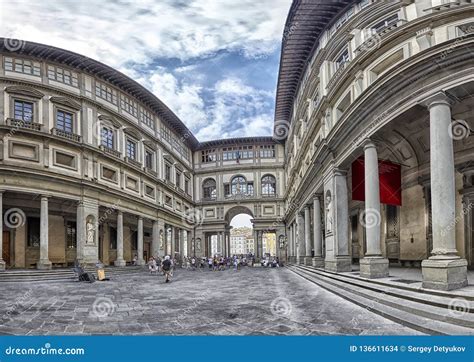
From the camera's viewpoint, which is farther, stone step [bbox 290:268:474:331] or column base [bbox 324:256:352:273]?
column base [bbox 324:256:352:273]

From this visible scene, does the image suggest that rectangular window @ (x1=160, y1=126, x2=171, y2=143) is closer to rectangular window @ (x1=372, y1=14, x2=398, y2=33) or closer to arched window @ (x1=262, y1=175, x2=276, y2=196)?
arched window @ (x1=262, y1=175, x2=276, y2=196)

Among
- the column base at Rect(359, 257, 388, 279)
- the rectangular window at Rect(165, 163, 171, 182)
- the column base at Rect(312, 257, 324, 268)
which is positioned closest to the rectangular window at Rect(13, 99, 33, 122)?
the rectangular window at Rect(165, 163, 171, 182)

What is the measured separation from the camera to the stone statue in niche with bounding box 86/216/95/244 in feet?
86.1

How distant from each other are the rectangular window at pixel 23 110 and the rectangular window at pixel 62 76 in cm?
266

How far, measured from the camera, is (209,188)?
53.1m

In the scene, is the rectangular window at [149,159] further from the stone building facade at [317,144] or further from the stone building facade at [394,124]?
the stone building facade at [394,124]

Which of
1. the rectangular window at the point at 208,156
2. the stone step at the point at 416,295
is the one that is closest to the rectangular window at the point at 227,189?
the rectangular window at the point at 208,156

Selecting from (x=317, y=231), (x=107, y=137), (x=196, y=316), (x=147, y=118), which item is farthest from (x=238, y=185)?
(x=196, y=316)

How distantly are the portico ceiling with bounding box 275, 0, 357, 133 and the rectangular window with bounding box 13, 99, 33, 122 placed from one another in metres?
16.9

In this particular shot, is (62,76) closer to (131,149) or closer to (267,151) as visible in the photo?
(131,149)

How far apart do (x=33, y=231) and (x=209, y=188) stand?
28.5 metres

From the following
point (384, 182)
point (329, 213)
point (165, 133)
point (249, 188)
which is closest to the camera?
point (384, 182)

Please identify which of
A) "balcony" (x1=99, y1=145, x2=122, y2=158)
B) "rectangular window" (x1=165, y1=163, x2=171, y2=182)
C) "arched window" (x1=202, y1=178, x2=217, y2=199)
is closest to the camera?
"balcony" (x1=99, y1=145, x2=122, y2=158)

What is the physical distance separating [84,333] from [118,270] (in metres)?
21.5
